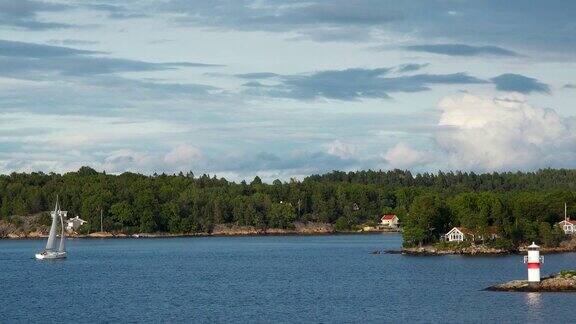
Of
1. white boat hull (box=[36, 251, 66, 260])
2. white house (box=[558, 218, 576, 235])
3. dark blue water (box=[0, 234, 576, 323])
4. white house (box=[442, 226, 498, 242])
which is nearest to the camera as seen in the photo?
dark blue water (box=[0, 234, 576, 323])

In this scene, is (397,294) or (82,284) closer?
(397,294)

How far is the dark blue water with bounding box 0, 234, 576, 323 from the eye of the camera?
70125mm

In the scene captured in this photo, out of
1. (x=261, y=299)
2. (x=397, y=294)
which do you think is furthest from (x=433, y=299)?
(x=261, y=299)

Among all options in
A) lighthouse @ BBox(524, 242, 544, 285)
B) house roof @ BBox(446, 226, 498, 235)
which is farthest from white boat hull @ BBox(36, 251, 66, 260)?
lighthouse @ BBox(524, 242, 544, 285)

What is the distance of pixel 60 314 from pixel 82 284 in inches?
1066

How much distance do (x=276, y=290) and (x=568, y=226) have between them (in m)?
79.8

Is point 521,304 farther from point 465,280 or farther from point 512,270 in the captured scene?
point 512,270

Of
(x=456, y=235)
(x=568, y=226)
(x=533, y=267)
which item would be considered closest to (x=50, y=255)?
(x=456, y=235)

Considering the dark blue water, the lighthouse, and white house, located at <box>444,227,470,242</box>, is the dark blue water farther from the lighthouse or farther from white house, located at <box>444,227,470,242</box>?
white house, located at <box>444,227,470,242</box>

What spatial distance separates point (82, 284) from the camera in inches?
3932

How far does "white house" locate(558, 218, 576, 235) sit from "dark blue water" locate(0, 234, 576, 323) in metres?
21.8

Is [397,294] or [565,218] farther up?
[565,218]

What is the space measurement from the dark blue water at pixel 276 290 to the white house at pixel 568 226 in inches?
858

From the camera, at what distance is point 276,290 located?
296ft
